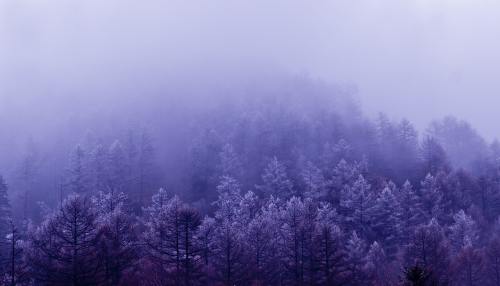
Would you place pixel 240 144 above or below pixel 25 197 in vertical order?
above

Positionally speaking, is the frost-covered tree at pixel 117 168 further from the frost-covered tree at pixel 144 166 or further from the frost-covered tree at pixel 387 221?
the frost-covered tree at pixel 387 221

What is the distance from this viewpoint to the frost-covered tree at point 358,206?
78250 millimetres

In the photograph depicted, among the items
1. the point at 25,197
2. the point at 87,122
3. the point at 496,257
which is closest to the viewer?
the point at 496,257

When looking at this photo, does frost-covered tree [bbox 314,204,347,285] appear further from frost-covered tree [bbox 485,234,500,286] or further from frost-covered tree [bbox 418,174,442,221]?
frost-covered tree [bbox 418,174,442,221]

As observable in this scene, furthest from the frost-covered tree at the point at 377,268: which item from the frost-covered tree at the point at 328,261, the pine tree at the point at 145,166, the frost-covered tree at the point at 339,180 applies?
the pine tree at the point at 145,166

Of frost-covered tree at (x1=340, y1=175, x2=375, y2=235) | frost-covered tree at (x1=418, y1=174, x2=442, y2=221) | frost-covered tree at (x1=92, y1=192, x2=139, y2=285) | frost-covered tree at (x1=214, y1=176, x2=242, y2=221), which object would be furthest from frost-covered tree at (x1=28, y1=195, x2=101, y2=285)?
frost-covered tree at (x1=418, y1=174, x2=442, y2=221)

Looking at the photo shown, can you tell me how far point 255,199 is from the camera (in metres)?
77.0

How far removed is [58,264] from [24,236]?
116 feet

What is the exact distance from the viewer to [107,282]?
4547cm

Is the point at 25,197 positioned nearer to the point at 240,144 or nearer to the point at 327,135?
the point at 240,144

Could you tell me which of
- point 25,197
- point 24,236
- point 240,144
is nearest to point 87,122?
point 25,197

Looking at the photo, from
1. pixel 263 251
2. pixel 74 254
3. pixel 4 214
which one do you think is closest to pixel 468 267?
pixel 263 251

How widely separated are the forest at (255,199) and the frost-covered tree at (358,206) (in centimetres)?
24

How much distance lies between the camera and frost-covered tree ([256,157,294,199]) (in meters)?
89.1
